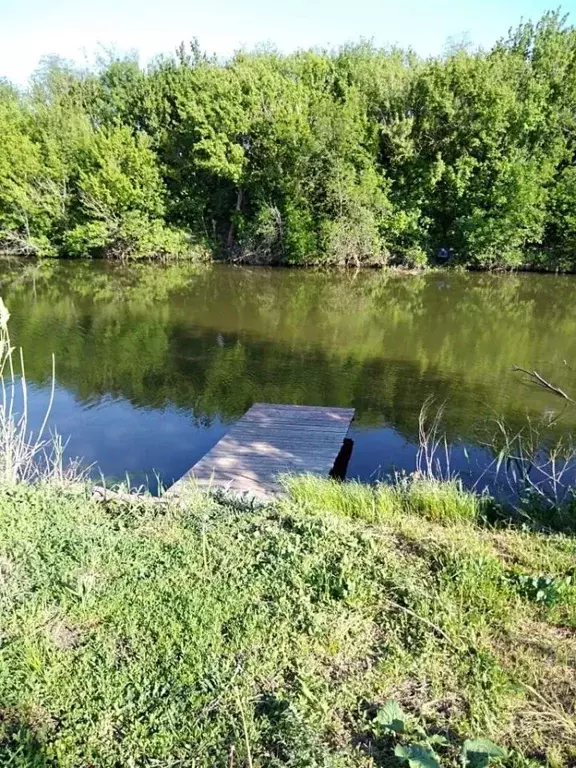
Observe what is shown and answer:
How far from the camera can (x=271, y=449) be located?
7.25 m

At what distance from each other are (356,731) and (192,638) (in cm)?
95

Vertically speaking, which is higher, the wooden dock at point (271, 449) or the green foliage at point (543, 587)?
the green foliage at point (543, 587)

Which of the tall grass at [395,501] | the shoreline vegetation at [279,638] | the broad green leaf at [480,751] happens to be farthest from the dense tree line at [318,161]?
the broad green leaf at [480,751]

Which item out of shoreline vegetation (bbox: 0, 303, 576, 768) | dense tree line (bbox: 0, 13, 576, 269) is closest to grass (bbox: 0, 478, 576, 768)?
shoreline vegetation (bbox: 0, 303, 576, 768)

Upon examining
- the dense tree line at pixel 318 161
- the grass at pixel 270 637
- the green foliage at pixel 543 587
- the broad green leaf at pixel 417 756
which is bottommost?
the grass at pixel 270 637

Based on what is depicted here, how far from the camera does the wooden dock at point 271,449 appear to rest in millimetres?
6273

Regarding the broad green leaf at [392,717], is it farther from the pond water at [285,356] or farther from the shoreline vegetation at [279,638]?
the pond water at [285,356]

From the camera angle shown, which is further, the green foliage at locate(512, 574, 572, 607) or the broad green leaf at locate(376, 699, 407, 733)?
the green foliage at locate(512, 574, 572, 607)

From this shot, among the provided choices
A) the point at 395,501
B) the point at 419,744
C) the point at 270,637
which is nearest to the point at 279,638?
the point at 270,637

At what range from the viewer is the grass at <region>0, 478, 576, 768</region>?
249 cm

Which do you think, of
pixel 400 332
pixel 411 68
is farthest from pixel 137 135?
pixel 400 332

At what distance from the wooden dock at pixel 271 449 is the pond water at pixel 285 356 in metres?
0.51

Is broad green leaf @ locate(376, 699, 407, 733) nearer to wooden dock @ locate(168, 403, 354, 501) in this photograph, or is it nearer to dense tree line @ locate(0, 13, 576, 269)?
wooden dock @ locate(168, 403, 354, 501)

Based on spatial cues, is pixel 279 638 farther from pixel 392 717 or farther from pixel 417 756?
pixel 417 756
